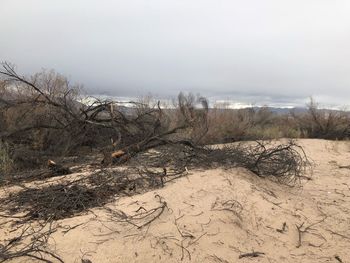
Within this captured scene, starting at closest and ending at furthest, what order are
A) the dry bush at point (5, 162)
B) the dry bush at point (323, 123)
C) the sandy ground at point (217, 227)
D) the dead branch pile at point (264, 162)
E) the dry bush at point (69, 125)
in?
the sandy ground at point (217, 227)
the dead branch pile at point (264, 162)
the dry bush at point (5, 162)
the dry bush at point (69, 125)
the dry bush at point (323, 123)

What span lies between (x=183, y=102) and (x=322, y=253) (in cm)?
1600

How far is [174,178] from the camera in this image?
7.94 m

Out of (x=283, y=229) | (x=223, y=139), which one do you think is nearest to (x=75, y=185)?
(x=283, y=229)

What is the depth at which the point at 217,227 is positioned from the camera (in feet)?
21.0

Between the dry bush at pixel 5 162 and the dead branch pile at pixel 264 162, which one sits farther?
the dry bush at pixel 5 162

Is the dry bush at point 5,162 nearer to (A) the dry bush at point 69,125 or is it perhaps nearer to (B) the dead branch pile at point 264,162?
(A) the dry bush at point 69,125

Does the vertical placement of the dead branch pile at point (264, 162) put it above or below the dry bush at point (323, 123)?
above

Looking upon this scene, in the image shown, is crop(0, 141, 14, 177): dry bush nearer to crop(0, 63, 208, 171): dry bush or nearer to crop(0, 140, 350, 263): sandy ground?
crop(0, 63, 208, 171): dry bush

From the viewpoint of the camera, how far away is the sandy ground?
5758 millimetres

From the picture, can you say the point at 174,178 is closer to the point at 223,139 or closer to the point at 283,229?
the point at 283,229

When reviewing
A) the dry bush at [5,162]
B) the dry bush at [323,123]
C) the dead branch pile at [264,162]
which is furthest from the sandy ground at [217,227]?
the dry bush at [323,123]

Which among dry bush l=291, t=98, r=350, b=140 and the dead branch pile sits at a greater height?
the dead branch pile

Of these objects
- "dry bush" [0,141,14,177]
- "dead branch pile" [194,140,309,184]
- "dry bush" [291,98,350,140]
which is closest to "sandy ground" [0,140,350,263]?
"dead branch pile" [194,140,309,184]

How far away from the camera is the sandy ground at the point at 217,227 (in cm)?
576
